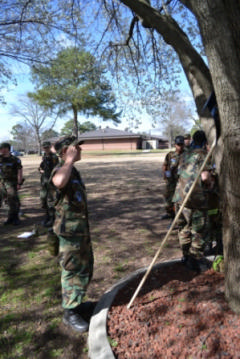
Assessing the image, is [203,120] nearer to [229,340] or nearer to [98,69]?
[229,340]

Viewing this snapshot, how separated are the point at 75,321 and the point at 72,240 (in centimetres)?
87

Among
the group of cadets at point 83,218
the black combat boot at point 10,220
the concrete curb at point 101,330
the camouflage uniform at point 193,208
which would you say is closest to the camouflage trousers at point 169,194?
the group of cadets at point 83,218

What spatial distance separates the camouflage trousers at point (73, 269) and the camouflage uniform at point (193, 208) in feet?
4.92

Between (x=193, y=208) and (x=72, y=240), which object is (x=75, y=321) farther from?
(x=193, y=208)

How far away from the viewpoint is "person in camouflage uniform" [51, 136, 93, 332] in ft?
8.26

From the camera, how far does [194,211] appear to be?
3320mm

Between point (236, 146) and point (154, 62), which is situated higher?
point (154, 62)

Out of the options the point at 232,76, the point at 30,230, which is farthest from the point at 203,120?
the point at 30,230

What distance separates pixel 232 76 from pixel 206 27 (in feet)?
1.49

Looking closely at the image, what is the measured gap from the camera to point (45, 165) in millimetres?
5883

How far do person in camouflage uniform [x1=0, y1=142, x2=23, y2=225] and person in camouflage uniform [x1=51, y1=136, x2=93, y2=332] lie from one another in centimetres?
375

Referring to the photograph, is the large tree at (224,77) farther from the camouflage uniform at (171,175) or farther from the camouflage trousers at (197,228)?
the camouflage uniform at (171,175)

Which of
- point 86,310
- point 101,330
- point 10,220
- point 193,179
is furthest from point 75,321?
point 10,220

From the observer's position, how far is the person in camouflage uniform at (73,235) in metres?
2.52
